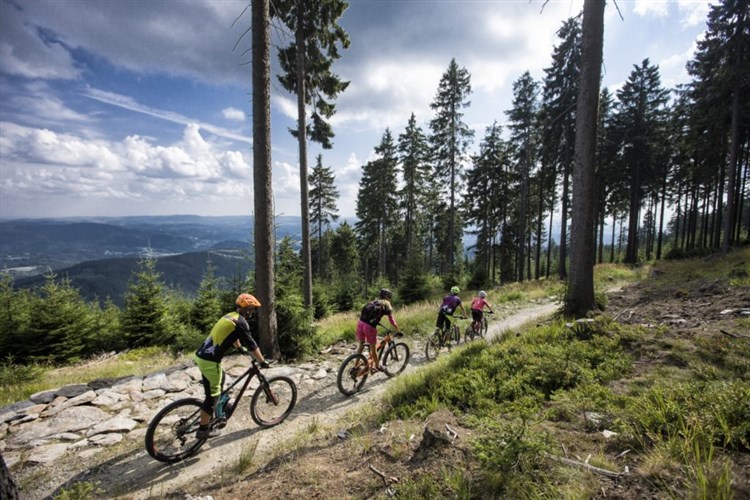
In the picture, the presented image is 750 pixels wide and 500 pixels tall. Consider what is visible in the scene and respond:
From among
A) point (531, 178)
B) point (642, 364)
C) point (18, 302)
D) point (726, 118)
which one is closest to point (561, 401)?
point (642, 364)

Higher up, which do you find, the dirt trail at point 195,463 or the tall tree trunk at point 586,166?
the tall tree trunk at point 586,166

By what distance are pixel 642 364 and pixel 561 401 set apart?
6.62 ft

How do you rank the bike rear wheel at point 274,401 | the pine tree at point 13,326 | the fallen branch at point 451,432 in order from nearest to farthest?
1. the fallen branch at point 451,432
2. the bike rear wheel at point 274,401
3. the pine tree at point 13,326

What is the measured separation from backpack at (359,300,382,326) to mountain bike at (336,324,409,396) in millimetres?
357

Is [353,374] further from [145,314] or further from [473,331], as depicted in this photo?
[145,314]

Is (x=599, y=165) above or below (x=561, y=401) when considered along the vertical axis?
above

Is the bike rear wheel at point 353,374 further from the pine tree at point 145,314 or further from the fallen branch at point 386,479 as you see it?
the pine tree at point 145,314

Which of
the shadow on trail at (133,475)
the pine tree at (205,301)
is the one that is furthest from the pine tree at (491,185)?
the shadow on trail at (133,475)

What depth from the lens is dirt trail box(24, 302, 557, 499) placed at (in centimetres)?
450

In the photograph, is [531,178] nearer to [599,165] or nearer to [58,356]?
[599,165]

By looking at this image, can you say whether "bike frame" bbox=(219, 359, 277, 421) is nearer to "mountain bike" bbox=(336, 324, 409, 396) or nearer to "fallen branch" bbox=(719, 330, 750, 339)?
"mountain bike" bbox=(336, 324, 409, 396)

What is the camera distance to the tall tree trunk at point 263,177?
28.2 feet

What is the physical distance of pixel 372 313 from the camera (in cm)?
779

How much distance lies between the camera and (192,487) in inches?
173
